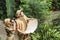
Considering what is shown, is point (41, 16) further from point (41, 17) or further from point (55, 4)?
point (55, 4)

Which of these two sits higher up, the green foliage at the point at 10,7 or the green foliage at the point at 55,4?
the green foliage at the point at 10,7

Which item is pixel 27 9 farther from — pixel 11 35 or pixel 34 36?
pixel 11 35

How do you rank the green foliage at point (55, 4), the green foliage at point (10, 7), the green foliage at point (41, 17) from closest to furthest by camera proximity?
the green foliage at point (41, 17) < the green foliage at point (10, 7) < the green foliage at point (55, 4)

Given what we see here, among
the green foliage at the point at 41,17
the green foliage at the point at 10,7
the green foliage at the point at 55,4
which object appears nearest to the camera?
the green foliage at the point at 41,17

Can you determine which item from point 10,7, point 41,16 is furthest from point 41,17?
point 10,7

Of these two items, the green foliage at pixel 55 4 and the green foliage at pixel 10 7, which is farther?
the green foliage at pixel 55 4

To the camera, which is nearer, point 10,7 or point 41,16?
point 41,16

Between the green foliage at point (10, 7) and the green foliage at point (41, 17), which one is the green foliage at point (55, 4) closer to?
the green foliage at point (41, 17)

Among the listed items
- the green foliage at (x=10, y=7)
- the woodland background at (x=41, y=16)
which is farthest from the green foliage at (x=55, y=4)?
the green foliage at (x=10, y=7)

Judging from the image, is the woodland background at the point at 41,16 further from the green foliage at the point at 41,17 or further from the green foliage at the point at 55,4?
the green foliage at the point at 55,4

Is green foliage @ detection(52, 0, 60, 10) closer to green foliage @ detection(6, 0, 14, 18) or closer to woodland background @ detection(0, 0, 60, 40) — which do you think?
woodland background @ detection(0, 0, 60, 40)

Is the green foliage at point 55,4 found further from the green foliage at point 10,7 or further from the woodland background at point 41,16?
the green foliage at point 10,7

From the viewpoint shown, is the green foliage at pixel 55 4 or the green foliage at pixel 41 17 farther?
the green foliage at pixel 55 4

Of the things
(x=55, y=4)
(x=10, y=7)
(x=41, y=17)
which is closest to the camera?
(x=41, y=17)
